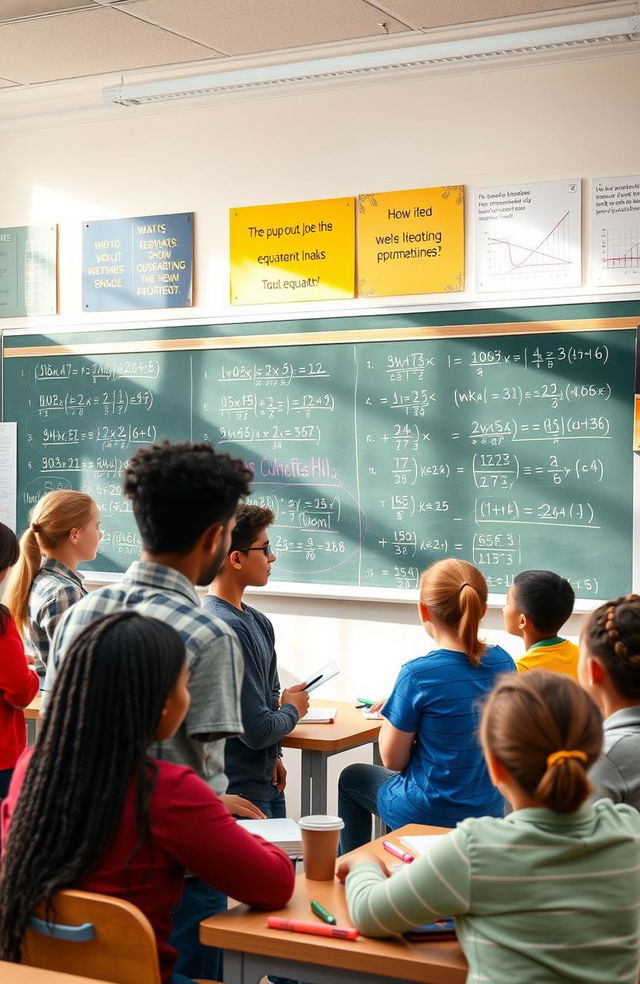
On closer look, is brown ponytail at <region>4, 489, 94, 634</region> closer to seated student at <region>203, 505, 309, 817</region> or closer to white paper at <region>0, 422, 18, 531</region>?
seated student at <region>203, 505, 309, 817</region>

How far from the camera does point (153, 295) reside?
5.15 metres

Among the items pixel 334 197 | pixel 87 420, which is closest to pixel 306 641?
pixel 87 420

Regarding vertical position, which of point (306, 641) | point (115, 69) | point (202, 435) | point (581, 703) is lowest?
point (306, 641)

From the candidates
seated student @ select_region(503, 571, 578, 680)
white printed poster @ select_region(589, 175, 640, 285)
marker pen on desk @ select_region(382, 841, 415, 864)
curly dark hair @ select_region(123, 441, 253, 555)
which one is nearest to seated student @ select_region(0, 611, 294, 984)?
curly dark hair @ select_region(123, 441, 253, 555)

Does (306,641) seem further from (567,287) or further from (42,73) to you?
(42,73)

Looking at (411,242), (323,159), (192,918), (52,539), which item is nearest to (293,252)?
(323,159)

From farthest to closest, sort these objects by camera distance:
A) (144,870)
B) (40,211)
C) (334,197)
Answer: (40,211) < (334,197) < (144,870)

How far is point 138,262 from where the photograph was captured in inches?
203

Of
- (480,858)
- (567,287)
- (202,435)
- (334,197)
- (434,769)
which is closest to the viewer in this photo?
(480,858)

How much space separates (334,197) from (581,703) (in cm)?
352

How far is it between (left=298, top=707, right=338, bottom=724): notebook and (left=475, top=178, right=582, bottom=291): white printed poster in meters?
1.82

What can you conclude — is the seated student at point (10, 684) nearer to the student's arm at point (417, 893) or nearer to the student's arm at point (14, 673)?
the student's arm at point (14, 673)

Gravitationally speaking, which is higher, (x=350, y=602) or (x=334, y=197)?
(x=334, y=197)

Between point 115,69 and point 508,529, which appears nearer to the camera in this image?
point 508,529
